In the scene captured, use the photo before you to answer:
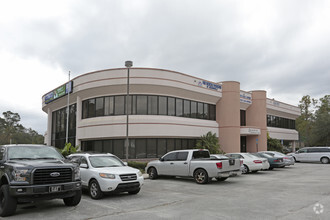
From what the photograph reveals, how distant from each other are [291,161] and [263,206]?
50.2ft

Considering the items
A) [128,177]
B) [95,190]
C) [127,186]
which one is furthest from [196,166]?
[95,190]

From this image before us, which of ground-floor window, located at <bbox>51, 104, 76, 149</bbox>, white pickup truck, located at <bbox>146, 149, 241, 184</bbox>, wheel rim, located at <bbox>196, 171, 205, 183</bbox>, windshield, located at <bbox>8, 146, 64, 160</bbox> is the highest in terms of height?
ground-floor window, located at <bbox>51, 104, 76, 149</bbox>

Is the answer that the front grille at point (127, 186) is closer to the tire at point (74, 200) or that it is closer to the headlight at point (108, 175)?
the headlight at point (108, 175)

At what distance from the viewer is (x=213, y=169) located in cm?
1313

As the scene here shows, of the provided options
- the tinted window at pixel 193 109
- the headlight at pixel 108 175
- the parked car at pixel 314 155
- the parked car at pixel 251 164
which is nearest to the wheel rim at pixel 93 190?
the headlight at pixel 108 175

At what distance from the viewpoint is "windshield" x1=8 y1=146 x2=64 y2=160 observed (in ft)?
27.9

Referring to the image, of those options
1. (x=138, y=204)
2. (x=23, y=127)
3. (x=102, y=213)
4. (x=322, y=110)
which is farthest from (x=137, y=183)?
(x=23, y=127)

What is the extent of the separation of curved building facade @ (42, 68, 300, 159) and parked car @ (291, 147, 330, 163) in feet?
20.7

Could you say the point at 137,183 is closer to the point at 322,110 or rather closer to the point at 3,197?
the point at 3,197

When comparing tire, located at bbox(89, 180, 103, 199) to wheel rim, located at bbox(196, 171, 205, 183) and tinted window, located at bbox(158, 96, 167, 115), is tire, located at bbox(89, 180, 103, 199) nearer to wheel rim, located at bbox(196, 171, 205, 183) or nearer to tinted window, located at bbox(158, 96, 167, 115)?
wheel rim, located at bbox(196, 171, 205, 183)

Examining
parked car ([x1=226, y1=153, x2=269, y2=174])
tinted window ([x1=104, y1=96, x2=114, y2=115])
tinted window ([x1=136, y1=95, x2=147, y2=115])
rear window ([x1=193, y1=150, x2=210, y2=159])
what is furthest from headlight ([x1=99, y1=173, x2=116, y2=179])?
tinted window ([x1=104, y1=96, x2=114, y2=115])

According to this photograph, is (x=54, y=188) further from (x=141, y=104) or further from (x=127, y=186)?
(x=141, y=104)

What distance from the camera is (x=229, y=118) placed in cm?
3139

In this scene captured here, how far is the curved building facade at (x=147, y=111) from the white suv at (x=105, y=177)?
12.9 metres
